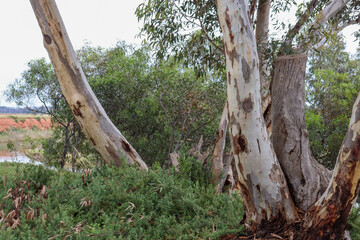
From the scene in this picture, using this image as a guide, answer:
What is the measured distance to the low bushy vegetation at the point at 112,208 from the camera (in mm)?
2883

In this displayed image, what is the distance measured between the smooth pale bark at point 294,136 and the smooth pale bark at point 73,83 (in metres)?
2.00

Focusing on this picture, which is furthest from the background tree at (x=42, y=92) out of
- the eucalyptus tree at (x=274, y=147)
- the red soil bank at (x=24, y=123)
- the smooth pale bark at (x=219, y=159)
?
the eucalyptus tree at (x=274, y=147)

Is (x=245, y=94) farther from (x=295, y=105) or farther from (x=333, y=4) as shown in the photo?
(x=333, y=4)

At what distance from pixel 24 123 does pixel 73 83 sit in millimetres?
11436

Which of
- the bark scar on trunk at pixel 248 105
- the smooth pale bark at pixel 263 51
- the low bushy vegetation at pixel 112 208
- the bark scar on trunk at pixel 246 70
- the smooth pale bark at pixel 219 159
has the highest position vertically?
the smooth pale bark at pixel 263 51

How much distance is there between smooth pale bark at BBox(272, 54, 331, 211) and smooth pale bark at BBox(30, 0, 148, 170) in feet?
6.55

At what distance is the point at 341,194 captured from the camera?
8.27 ft

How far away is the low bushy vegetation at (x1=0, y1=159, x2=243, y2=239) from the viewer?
9.46 ft

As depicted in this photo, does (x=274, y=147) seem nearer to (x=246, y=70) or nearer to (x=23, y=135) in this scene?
(x=246, y=70)

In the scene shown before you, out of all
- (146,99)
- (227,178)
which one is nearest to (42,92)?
(146,99)

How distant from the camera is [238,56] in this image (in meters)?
2.99

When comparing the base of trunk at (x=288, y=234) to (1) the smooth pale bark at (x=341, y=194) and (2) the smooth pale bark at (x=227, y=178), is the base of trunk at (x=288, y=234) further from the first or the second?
(2) the smooth pale bark at (x=227, y=178)

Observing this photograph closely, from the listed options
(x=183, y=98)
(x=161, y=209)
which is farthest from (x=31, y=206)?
(x=183, y=98)

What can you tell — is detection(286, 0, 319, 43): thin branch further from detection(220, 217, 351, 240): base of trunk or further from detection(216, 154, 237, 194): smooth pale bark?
detection(220, 217, 351, 240): base of trunk
